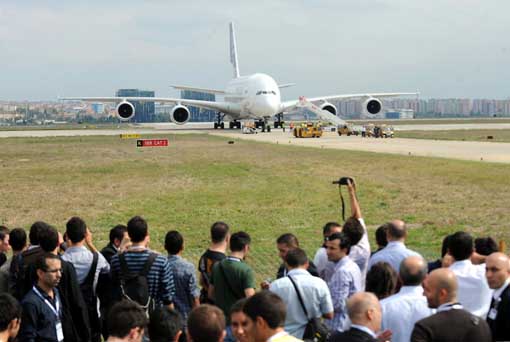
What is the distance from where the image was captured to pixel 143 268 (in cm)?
737

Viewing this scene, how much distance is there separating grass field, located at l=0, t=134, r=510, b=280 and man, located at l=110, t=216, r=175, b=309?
4.89m

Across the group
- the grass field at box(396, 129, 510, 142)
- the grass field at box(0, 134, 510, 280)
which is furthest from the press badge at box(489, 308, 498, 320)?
the grass field at box(396, 129, 510, 142)

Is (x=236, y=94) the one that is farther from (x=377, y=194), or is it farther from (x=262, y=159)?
(x=377, y=194)

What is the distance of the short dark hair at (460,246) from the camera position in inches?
284

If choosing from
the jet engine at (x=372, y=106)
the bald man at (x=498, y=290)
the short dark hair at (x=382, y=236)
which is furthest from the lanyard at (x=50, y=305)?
the jet engine at (x=372, y=106)

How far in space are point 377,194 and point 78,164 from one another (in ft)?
53.7

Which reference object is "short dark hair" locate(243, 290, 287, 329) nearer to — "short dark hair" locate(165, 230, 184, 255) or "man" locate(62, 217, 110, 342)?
"short dark hair" locate(165, 230, 184, 255)

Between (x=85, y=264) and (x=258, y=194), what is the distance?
14883 millimetres

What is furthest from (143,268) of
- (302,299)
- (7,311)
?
(7,311)

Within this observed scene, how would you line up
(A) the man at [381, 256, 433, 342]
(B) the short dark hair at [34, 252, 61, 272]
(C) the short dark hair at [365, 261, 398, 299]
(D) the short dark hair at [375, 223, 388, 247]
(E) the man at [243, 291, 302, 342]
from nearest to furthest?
1. (E) the man at [243, 291, 302, 342]
2. (A) the man at [381, 256, 433, 342]
3. (C) the short dark hair at [365, 261, 398, 299]
4. (B) the short dark hair at [34, 252, 61, 272]
5. (D) the short dark hair at [375, 223, 388, 247]

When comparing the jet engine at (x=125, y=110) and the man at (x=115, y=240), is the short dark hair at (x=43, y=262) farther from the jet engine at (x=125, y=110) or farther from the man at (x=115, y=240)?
the jet engine at (x=125, y=110)

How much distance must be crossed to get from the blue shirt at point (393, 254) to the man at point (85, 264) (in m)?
2.82

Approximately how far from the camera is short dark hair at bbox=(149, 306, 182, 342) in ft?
18.0

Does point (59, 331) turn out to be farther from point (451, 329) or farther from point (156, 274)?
point (451, 329)
